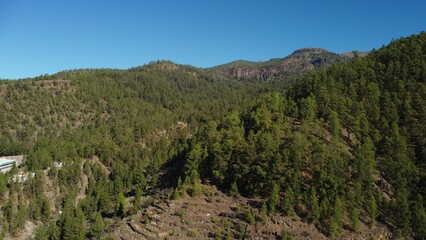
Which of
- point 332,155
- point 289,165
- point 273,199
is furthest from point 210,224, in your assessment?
point 332,155

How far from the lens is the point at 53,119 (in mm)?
174500

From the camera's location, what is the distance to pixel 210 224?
5562 cm

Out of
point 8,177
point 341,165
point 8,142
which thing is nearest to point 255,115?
point 341,165

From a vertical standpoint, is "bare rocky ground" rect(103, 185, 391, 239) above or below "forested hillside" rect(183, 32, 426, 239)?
below

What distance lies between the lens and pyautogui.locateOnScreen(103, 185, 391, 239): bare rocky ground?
53.3 m

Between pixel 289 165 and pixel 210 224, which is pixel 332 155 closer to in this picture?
pixel 289 165

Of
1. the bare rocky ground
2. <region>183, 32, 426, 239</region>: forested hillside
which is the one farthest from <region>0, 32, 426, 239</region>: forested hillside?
→ the bare rocky ground

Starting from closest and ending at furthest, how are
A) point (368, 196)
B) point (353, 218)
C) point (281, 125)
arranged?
point (353, 218) → point (368, 196) → point (281, 125)

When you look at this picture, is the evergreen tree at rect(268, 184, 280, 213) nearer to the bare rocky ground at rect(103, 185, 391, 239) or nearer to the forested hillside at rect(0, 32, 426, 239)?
the forested hillside at rect(0, 32, 426, 239)

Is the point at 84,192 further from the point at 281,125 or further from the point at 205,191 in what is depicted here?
the point at 281,125

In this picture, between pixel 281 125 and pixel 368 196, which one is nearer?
pixel 368 196

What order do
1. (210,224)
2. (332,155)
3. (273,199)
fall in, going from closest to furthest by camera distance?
(210,224) → (273,199) → (332,155)

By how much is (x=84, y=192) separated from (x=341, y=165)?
69.4 meters

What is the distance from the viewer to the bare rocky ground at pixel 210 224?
175 feet
